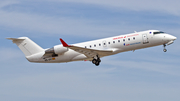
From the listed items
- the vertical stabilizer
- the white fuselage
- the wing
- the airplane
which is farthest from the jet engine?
the white fuselage

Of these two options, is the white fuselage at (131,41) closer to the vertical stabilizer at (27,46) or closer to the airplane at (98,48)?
the airplane at (98,48)

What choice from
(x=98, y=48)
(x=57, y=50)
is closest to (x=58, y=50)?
(x=57, y=50)

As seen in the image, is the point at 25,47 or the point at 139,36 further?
the point at 25,47

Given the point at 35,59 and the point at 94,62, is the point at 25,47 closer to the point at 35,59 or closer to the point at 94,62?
the point at 35,59

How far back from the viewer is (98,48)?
1236 inches

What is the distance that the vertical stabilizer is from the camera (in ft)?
110

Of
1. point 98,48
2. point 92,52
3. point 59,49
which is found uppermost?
point 59,49

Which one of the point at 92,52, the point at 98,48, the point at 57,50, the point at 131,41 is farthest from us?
the point at 57,50

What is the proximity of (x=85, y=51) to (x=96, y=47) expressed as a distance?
68.1 inches

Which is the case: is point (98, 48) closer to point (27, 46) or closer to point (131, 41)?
point (131, 41)

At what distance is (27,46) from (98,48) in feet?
30.3

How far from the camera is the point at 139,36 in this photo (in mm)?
30500

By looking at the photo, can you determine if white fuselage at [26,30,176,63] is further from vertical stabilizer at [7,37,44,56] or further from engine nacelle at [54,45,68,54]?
vertical stabilizer at [7,37,44,56]

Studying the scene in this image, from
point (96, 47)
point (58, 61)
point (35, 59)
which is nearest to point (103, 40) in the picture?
point (96, 47)
